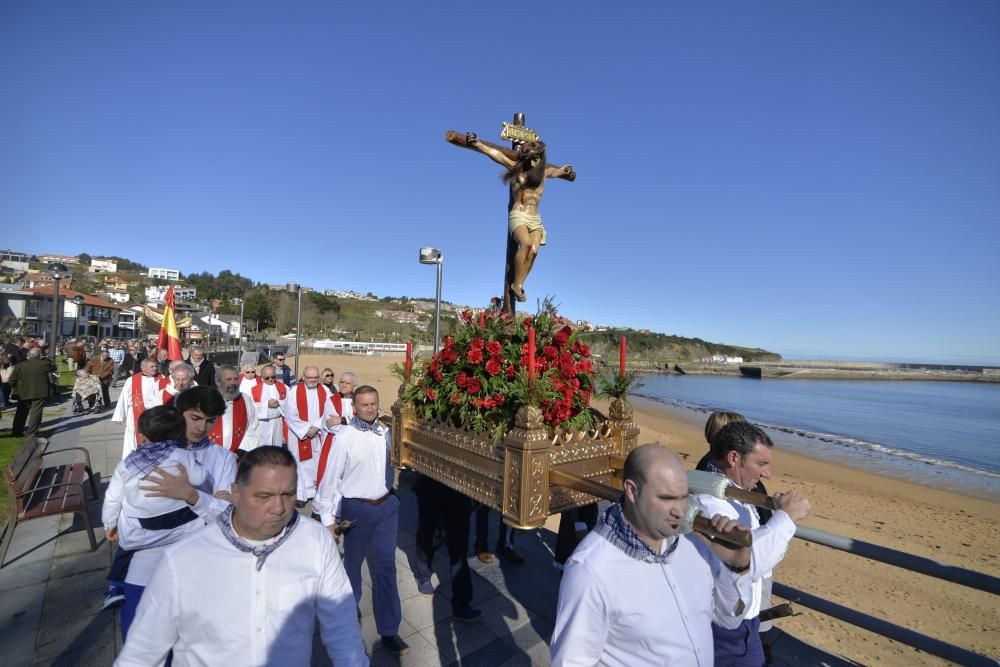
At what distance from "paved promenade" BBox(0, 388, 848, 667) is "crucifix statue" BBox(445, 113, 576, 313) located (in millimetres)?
2684

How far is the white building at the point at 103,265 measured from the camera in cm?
14160

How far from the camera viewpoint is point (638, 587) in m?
1.72

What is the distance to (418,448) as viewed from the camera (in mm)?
3576

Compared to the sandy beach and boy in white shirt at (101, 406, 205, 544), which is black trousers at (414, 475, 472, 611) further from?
the sandy beach

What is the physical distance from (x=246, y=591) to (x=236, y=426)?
5781 mm

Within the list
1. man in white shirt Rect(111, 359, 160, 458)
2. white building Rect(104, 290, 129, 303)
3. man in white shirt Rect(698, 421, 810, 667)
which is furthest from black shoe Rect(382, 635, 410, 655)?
white building Rect(104, 290, 129, 303)

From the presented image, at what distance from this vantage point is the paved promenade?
11.6 ft

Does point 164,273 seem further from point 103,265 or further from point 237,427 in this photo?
point 237,427

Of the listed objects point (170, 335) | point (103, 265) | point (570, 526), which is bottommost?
point (570, 526)

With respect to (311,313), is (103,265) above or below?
above

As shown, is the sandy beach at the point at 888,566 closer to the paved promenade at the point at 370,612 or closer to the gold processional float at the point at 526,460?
the paved promenade at the point at 370,612

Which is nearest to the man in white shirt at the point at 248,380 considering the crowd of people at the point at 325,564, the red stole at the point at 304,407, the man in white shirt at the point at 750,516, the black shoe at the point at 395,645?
the red stole at the point at 304,407

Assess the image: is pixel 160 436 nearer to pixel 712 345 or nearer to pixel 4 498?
pixel 4 498

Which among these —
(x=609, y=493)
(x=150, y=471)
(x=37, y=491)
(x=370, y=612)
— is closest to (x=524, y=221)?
(x=609, y=493)
